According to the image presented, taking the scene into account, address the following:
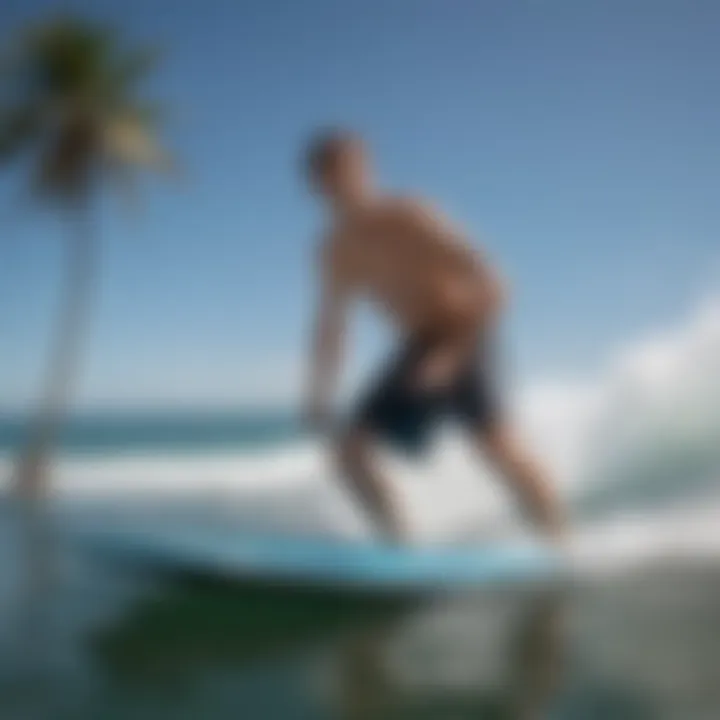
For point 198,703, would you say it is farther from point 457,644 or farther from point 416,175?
point 416,175

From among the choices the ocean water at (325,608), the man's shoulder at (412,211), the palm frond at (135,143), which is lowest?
the ocean water at (325,608)

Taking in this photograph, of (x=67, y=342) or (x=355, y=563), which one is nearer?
(x=355, y=563)

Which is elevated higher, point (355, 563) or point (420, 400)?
point (420, 400)

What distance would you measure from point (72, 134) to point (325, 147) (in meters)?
0.39

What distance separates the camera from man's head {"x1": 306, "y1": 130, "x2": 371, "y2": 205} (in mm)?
1438

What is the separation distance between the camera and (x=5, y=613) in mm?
1396

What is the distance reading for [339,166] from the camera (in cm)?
144

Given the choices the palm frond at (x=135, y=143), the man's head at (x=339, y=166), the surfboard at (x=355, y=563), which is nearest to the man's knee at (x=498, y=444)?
the surfboard at (x=355, y=563)

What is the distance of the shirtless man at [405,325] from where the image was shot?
143 centimetres

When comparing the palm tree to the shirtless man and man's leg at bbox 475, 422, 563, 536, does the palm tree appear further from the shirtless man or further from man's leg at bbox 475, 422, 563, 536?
man's leg at bbox 475, 422, 563, 536

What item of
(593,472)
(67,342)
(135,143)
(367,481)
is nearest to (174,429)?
(67,342)

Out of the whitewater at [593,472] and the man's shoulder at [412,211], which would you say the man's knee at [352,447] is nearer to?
the whitewater at [593,472]

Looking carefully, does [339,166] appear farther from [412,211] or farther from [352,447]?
[352,447]

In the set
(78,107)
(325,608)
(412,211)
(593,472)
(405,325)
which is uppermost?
(78,107)
